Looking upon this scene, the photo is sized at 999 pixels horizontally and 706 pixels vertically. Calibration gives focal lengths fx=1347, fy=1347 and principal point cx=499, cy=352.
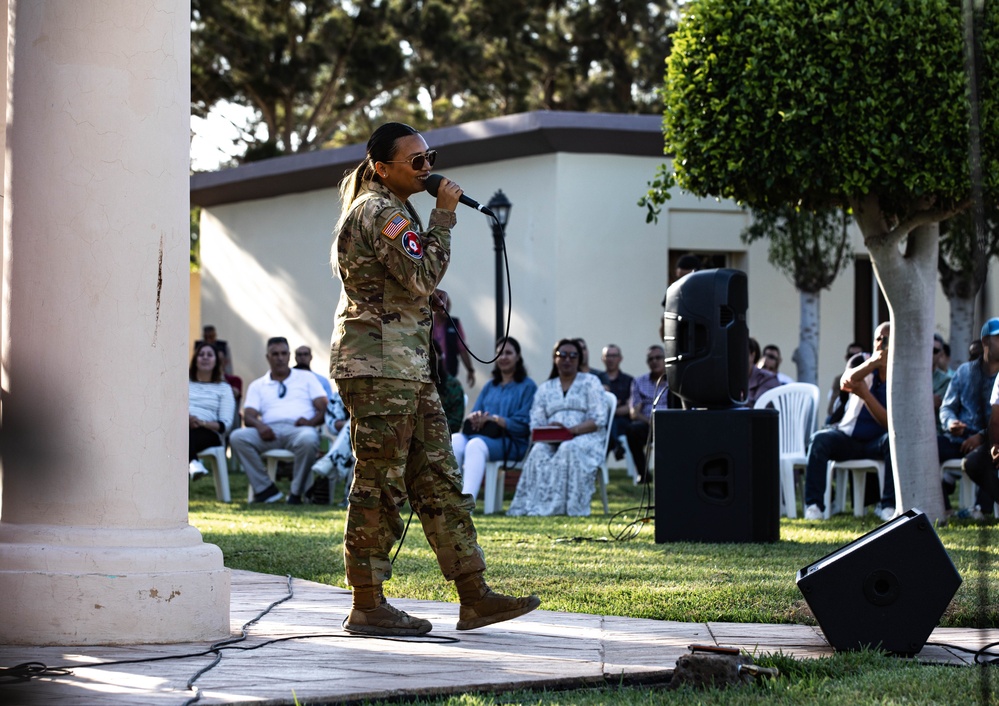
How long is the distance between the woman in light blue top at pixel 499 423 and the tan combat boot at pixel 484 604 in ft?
20.9

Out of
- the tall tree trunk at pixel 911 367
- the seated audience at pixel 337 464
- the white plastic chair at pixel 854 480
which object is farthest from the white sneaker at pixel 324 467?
the tall tree trunk at pixel 911 367

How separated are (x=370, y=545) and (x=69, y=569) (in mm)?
1058

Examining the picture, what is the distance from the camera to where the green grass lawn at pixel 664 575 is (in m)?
3.99

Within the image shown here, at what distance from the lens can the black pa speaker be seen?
8.50 m

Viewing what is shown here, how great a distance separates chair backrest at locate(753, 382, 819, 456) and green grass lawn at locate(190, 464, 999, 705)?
1.03m

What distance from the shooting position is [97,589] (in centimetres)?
470

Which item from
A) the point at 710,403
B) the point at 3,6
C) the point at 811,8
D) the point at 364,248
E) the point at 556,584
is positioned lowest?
the point at 556,584

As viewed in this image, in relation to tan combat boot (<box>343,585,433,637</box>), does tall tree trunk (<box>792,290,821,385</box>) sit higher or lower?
higher

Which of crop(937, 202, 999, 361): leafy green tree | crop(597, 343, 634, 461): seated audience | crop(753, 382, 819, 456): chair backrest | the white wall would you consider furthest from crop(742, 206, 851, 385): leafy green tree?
crop(753, 382, 819, 456): chair backrest

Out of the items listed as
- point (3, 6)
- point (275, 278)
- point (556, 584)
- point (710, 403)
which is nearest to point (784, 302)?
point (275, 278)

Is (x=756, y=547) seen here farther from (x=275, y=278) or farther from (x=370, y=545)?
(x=275, y=278)

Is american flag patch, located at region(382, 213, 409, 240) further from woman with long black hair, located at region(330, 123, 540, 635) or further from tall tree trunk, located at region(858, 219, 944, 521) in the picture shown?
tall tree trunk, located at region(858, 219, 944, 521)

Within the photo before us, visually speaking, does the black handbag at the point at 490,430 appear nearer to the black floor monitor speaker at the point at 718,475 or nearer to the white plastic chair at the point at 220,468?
→ the white plastic chair at the point at 220,468

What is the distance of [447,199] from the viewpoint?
5000mm
